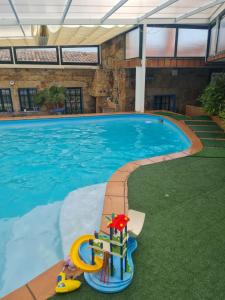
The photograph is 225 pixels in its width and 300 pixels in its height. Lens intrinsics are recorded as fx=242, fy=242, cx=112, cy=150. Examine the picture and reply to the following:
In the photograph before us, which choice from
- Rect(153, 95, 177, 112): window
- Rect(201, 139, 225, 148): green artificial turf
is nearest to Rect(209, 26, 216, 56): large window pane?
Rect(153, 95, 177, 112): window

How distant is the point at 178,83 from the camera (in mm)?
15914

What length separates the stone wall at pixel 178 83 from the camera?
15.6 meters

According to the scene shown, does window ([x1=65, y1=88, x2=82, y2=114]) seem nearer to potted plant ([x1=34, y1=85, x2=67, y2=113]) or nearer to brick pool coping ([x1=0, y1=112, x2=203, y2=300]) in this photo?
potted plant ([x1=34, y1=85, x2=67, y2=113])

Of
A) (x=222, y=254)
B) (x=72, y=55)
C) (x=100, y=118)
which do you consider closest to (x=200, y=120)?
(x=100, y=118)

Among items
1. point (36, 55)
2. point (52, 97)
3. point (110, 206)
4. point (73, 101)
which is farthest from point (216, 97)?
point (36, 55)

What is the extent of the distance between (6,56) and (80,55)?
565cm

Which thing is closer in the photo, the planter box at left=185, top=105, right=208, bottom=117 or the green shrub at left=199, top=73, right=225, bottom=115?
the green shrub at left=199, top=73, right=225, bottom=115

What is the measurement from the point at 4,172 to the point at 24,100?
41.0ft

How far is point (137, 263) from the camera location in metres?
3.28

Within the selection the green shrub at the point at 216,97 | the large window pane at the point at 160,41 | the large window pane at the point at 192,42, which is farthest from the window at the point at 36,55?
the green shrub at the point at 216,97

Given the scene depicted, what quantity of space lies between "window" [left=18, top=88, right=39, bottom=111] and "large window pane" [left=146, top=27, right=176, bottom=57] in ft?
32.2

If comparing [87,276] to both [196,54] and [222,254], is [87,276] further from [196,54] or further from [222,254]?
[196,54]

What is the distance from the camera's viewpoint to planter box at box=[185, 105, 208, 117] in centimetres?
1367

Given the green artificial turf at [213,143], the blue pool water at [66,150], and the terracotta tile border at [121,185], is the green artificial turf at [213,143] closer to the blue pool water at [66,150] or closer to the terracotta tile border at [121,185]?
the terracotta tile border at [121,185]
